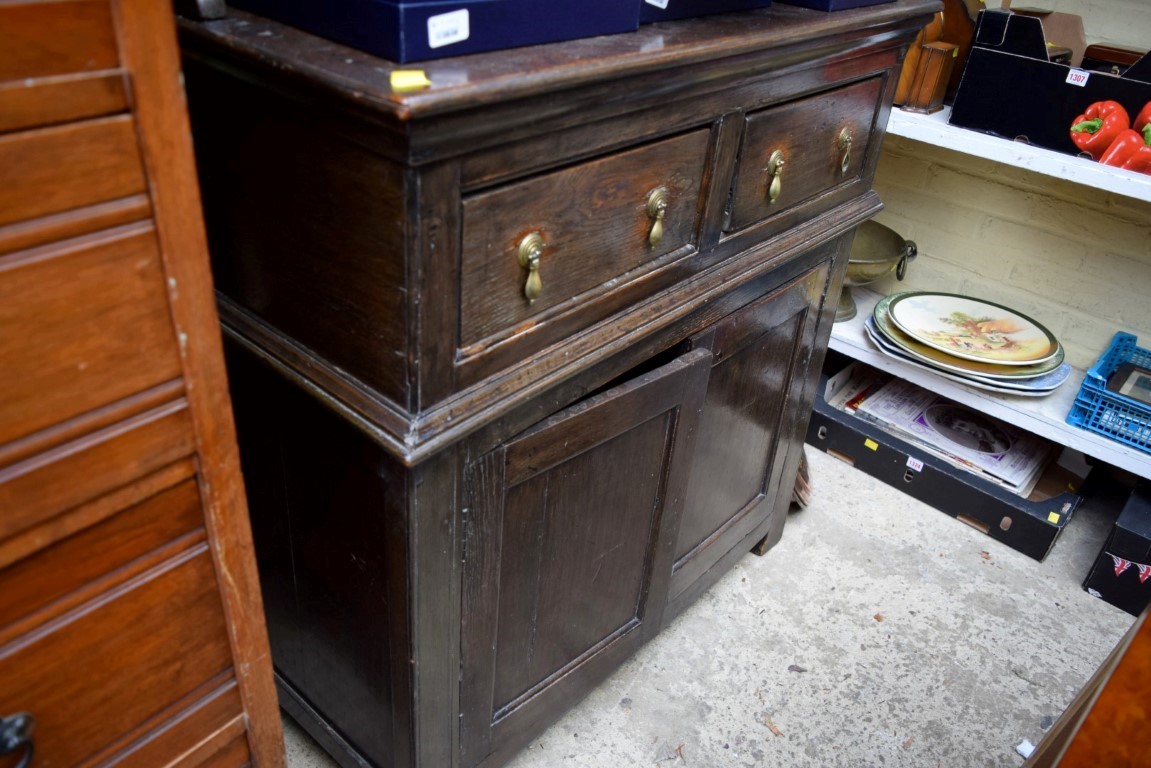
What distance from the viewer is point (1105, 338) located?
2072 millimetres

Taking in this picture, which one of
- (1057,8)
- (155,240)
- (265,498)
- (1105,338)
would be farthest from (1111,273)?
(155,240)

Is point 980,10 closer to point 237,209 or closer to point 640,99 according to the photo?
point 640,99

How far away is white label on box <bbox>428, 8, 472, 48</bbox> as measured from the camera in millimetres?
726

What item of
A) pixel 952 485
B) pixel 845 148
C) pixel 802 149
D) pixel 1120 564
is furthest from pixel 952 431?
pixel 802 149

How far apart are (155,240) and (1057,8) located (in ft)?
7.14

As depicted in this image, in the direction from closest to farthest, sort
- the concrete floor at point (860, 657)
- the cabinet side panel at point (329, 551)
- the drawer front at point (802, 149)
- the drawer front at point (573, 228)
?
Answer: the drawer front at point (573, 228) → the cabinet side panel at point (329, 551) → the drawer front at point (802, 149) → the concrete floor at point (860, 657)

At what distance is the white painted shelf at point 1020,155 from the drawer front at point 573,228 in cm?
105

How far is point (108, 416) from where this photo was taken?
58 centimetres

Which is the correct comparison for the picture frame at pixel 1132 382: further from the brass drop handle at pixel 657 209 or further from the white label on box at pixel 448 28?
the white label on box at pixel 448 28

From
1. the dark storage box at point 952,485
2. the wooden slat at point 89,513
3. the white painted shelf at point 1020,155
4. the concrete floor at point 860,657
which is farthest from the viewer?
the dark storage box at point 952,485

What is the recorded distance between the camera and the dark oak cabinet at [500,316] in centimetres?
76

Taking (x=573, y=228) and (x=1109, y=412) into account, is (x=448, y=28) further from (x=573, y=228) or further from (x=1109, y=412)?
(x=1109, y=412)

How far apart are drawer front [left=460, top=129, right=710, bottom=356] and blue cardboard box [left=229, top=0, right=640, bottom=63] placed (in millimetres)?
129


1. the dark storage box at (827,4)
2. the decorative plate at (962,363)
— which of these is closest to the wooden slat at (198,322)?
the dark storage box at (827,4)
